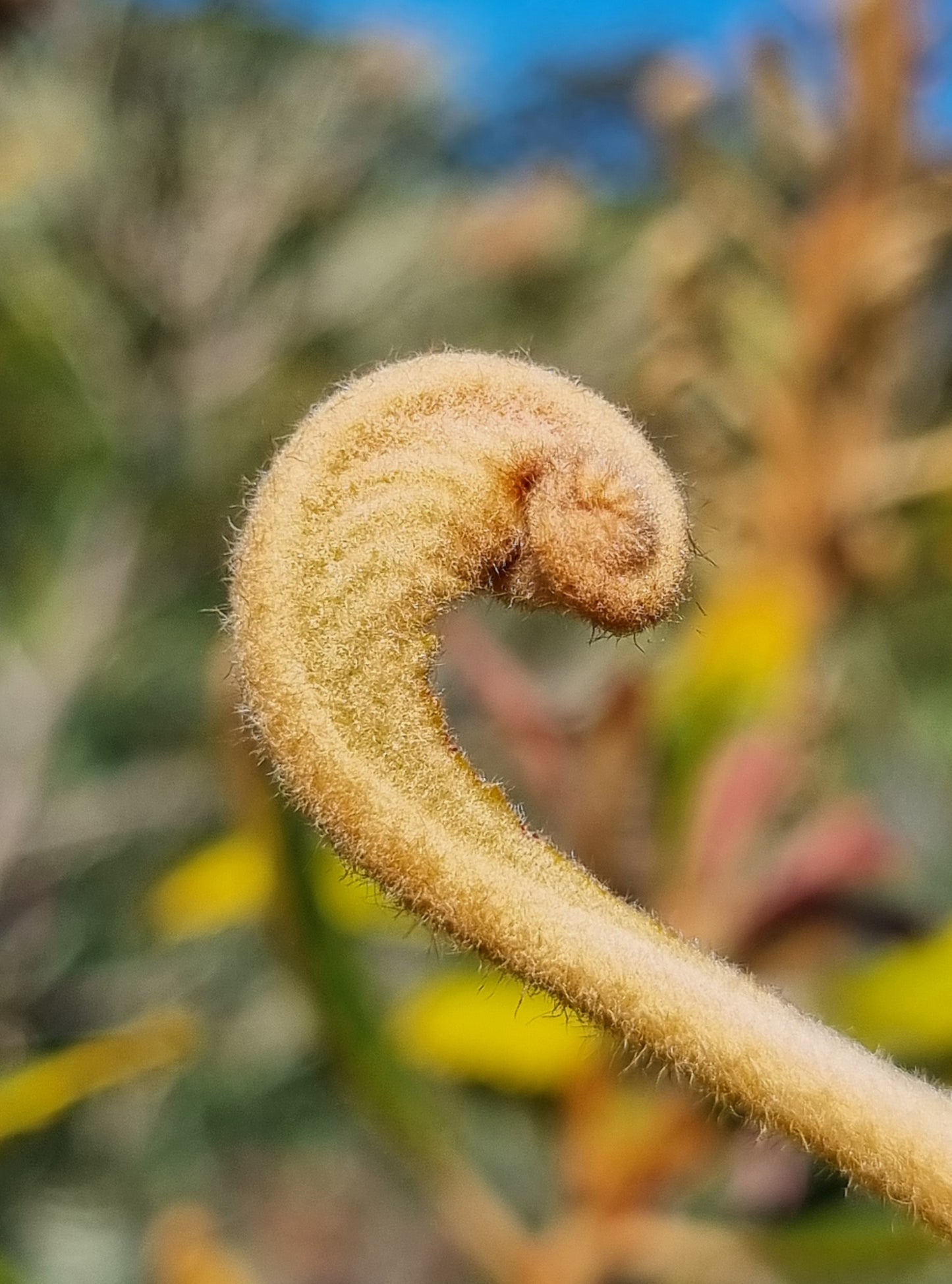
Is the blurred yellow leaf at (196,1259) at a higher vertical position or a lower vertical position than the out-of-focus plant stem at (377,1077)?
lower

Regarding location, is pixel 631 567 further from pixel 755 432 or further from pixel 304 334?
pixel 304 334

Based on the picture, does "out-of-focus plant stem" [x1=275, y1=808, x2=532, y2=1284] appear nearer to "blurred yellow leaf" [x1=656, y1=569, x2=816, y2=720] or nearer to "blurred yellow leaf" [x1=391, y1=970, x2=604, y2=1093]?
"blurred yellow leaf" [x1=391, y1=970, x2=604, y2=1093]

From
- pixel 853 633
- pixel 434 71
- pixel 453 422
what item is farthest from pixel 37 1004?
pixel 434 71

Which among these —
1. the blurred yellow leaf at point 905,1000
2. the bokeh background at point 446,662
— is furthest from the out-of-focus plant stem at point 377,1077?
the blurred yellow leaf at point 905,1000

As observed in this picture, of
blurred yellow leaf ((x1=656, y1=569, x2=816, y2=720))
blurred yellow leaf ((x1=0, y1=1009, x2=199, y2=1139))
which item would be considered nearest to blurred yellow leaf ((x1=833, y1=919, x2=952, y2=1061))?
blurred yellow leaf ((x1=656, y1=569, x2=816, y2=720))

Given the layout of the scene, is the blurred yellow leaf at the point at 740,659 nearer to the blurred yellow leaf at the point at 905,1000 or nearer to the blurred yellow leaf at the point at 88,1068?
the blurred yellow leaf at the point at 905,1000

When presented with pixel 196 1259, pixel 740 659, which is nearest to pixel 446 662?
pixel 740 659

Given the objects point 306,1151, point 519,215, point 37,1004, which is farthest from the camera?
point 306,1151
